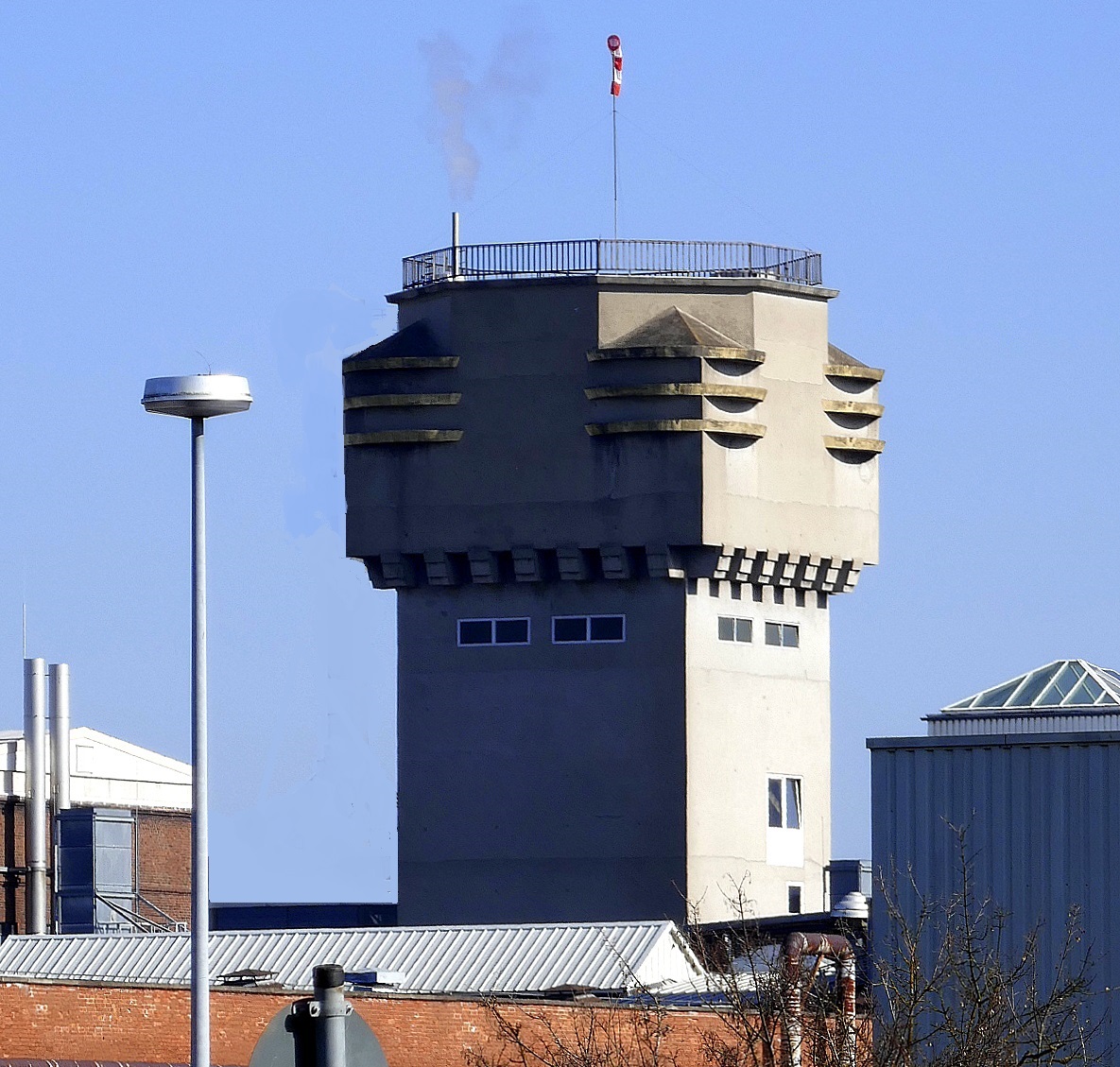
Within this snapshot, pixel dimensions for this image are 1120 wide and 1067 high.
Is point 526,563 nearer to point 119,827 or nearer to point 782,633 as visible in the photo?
point 782,633

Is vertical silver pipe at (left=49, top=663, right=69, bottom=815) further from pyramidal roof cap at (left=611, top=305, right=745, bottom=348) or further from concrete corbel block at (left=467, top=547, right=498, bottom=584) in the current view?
pyramidal roof cap at (left=611, top=305, right=745, bottom=348)

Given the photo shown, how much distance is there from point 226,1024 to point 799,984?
1194 cm

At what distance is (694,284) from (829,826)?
42.1ft

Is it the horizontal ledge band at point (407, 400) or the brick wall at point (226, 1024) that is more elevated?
the horizontal ledge band at point (407, 400)

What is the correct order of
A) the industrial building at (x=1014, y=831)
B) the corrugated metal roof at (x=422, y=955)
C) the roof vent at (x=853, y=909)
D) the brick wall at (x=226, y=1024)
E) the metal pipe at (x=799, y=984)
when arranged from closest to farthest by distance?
the metal pipe at (x=799, y=984)
the industrial building at (x=1014, y=831)
the brick wall at (x=226, y=1024)
the roof vent at (x=853, y=909)
the corrugated metal roof at (x=422, y=955)

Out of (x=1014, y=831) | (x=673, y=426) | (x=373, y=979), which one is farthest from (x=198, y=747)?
(x=673, y=426)

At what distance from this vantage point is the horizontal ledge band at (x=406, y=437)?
208ft

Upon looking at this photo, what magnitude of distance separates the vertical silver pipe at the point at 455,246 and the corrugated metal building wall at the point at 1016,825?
30.8 m

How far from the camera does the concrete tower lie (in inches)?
2432

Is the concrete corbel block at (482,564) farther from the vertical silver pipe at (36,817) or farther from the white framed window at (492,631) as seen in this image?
the vertical silver pipe at (36,817)

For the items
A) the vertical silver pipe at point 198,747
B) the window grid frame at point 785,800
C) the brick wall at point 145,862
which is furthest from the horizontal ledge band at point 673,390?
the vertical silver pipe at point 198,747

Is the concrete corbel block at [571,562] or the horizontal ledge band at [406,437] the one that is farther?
the horizontal ledge band at [406,437]

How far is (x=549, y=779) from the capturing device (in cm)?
6250

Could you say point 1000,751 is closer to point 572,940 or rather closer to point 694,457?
point 572,940
